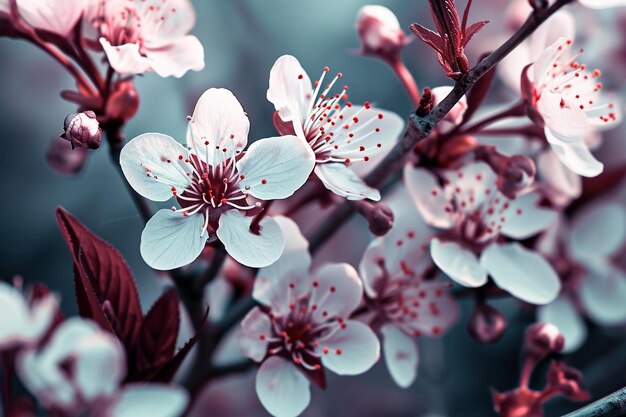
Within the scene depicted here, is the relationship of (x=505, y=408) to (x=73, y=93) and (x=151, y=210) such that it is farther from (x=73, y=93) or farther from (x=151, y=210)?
(x=73, y=93)

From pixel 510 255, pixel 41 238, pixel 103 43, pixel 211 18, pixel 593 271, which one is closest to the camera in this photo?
pixel 103 43

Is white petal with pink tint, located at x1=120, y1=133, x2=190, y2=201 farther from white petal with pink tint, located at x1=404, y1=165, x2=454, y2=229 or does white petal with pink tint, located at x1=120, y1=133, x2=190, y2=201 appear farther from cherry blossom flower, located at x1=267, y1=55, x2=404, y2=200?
white petal with pink tint, located at x1=404, y1=165, x2=454, y2=229

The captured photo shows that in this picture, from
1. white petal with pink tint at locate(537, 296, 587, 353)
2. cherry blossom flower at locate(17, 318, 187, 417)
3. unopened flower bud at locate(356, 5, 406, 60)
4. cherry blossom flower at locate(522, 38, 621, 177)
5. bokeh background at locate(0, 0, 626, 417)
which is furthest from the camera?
bokeh background at locate(0, 0, 626, 417)

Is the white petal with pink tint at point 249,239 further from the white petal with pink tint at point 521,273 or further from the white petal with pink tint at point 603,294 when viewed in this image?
the white petal with pink tint at point 603,294

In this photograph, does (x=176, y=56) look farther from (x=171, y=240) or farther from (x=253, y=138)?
(x=253, y=138)

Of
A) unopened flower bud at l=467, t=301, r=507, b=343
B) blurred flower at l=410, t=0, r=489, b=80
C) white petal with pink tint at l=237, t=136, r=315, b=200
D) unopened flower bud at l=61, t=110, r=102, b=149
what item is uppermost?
blurred flower at l=410, t=0, r=489, b=80

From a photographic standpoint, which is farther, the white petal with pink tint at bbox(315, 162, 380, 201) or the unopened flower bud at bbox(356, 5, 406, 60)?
the unopened flower bud at bbox(356, 5, 406, 60)

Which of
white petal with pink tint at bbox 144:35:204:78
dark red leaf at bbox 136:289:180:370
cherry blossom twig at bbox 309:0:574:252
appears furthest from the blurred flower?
dark red leaf at bbox 136:289:180:370

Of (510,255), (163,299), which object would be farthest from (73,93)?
(510,255)
